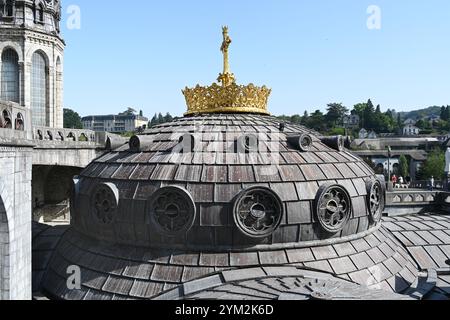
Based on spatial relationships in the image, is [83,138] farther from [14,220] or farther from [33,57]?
[14,220]

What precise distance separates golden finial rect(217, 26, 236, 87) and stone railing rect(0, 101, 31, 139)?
938cm

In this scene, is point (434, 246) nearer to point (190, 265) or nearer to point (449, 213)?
point (449, 213)

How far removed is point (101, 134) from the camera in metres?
31.4

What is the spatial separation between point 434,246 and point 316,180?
8.02m

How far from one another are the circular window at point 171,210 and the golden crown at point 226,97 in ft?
19.9

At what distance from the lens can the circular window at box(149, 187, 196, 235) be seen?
13.8 meters

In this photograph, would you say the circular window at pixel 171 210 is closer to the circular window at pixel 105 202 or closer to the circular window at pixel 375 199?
the circular window at pixel 105 202

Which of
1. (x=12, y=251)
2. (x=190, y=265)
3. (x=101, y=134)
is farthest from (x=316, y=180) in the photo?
(x=101, y=134)

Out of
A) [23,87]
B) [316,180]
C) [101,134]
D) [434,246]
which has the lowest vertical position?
[434,246]

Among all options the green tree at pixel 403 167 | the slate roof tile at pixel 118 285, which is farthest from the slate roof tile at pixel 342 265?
the green tree at pixel 403 167

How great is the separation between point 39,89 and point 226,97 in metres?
22.5

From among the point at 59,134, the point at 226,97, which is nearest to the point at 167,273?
the point at 226,97

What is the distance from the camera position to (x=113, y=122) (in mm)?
Result: 164000

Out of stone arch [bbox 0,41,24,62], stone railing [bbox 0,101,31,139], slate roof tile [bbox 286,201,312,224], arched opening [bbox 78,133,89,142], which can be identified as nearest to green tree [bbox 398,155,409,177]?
arched opening [bbox 78,133,89,142]
